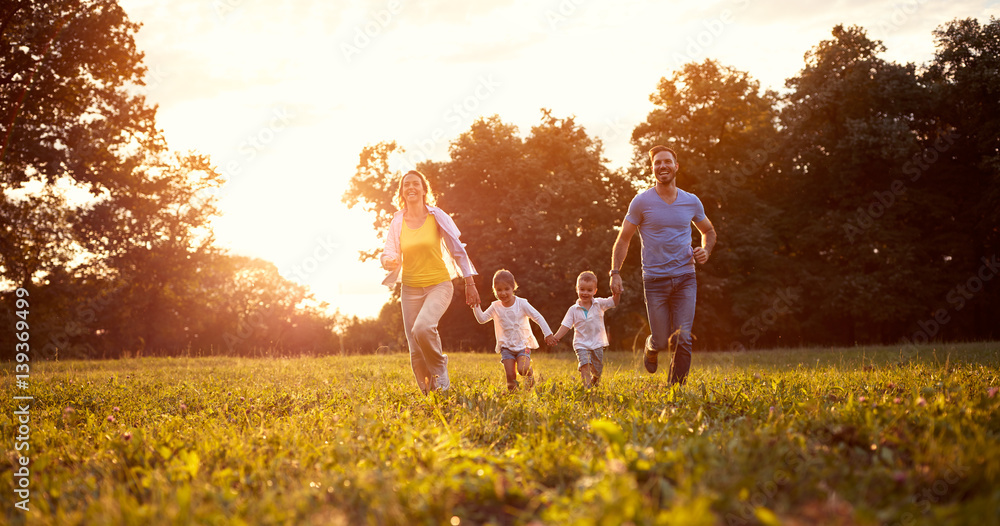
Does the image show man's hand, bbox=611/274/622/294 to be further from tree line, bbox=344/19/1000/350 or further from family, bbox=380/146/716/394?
tree line, bbox=344/19/1000/350

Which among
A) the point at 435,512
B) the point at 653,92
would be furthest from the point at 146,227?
the point at 435,512

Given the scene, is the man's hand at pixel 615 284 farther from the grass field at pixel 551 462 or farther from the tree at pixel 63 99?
the tree at pixel 63 99

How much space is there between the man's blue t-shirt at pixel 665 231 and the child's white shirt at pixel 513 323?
1707 millimetres

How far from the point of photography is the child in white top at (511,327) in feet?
25.5

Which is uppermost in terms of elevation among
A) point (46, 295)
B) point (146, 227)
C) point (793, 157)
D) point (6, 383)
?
point (793, 157)

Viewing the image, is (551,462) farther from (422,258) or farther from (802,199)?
(802,199)

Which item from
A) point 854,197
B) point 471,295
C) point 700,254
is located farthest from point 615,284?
point 854,197

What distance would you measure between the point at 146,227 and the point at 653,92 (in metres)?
24.2

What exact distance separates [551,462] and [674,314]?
3.86 meters

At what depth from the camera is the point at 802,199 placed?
96.0 feet

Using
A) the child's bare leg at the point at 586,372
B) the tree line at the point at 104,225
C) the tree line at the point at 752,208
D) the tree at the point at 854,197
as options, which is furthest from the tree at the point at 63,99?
the tree at the point at 854,197

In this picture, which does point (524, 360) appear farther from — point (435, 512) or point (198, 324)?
point (198, 324)

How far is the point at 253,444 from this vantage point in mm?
3930

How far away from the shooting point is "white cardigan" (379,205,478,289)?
22.2ft
